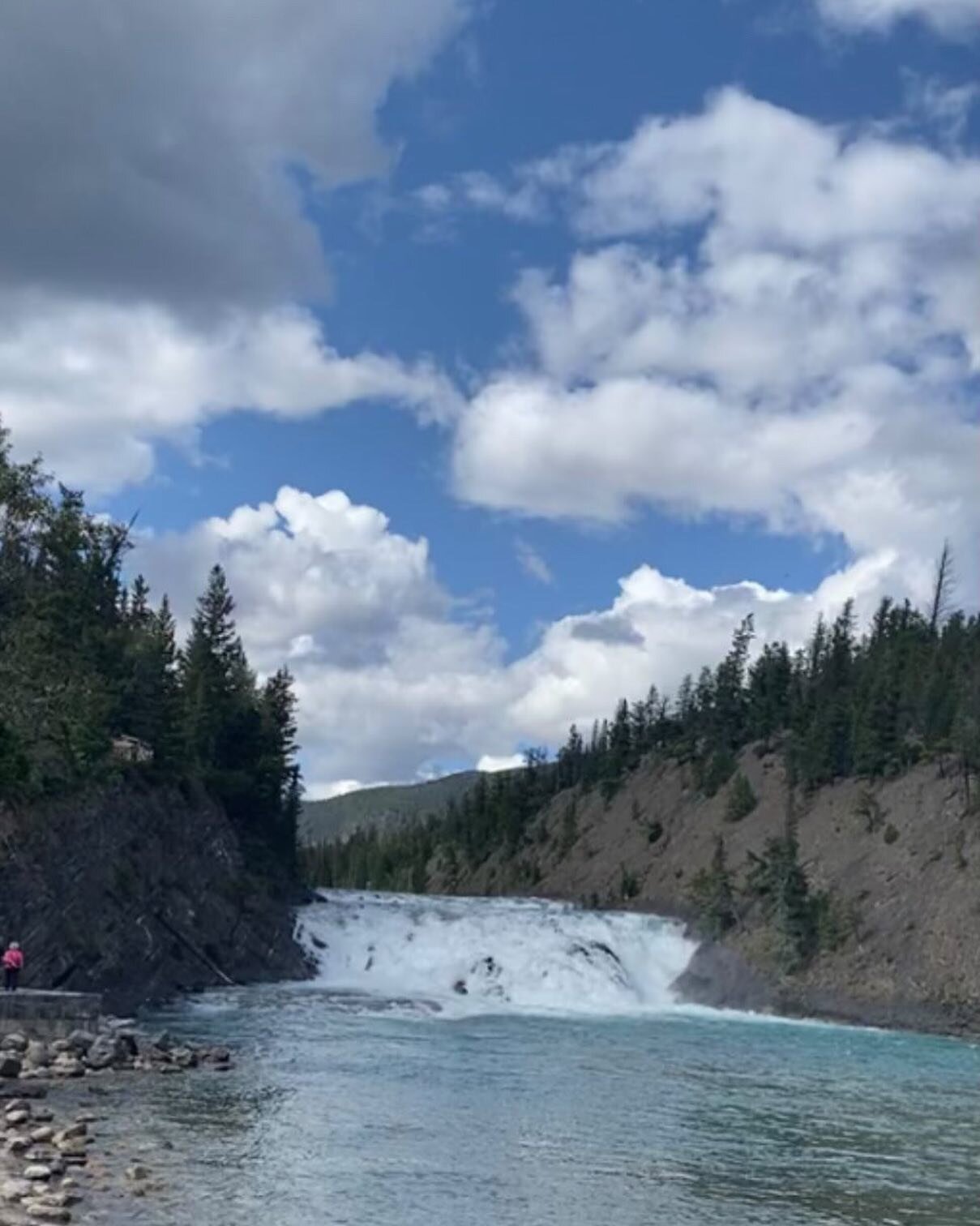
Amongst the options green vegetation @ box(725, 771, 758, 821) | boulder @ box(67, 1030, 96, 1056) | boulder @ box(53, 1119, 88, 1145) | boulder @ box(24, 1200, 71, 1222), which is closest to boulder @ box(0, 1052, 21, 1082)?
boulder @ box(67, 1030, 96, 1056)

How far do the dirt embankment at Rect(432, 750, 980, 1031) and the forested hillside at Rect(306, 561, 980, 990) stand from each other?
0.43 m

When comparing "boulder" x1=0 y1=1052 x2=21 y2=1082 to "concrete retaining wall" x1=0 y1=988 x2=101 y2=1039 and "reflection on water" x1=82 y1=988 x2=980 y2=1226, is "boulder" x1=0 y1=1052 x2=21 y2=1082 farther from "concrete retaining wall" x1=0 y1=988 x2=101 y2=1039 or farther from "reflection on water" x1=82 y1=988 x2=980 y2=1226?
"concrete retaining wall" x1=0 y1=988 x2=101 y2=1039

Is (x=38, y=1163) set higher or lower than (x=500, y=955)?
lower

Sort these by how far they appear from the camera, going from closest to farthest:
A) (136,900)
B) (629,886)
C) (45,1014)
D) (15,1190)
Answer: (15,1190)
(45,1014)
(136,900)
(629,886)

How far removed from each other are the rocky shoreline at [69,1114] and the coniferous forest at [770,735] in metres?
43.9

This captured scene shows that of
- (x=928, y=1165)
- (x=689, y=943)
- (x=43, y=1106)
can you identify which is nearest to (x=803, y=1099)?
(x=928, y=1165)

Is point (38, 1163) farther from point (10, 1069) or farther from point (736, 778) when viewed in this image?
point (736, 778)

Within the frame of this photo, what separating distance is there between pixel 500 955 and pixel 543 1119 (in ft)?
128

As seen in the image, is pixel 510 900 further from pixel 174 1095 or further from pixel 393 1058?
pixel 174 1095

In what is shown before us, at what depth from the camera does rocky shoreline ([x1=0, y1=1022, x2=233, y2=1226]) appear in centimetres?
2031

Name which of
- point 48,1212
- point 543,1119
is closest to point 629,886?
point 543,1119

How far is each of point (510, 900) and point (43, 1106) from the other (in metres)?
61.4

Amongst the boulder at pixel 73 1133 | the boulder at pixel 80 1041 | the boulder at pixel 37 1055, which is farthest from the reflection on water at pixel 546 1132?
the boulder at pixel 80 1041

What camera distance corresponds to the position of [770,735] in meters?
110
